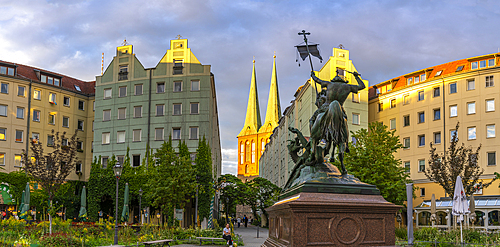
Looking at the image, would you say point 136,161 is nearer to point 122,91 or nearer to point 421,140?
point 122,91

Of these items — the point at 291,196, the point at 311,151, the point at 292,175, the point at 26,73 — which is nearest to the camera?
the point at 291,196

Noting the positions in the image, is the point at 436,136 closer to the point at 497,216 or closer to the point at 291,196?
the point at 497,216

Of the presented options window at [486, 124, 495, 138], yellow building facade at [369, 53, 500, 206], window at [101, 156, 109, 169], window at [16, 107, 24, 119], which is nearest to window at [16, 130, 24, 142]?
window at [16, 107, 24, 119]

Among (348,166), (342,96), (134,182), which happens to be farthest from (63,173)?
(342,96)

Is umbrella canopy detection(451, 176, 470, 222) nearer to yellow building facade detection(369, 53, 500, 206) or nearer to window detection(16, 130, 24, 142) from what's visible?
yellow building facade detection(369, 53, 500, 206)

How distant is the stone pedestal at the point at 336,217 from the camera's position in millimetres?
11547

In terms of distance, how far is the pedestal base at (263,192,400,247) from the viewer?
11.5 m

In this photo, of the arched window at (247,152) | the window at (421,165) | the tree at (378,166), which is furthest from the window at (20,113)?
the arched window at (247,152)

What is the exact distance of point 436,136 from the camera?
53.8 m

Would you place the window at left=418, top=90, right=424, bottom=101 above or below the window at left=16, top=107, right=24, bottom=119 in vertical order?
above

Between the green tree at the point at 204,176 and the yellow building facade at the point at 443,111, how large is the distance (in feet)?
69.2

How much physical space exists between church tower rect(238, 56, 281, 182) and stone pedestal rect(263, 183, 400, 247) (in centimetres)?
12790

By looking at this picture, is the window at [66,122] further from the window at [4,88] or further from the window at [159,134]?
the window at [159,134]

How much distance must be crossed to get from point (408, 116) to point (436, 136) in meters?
4.89
